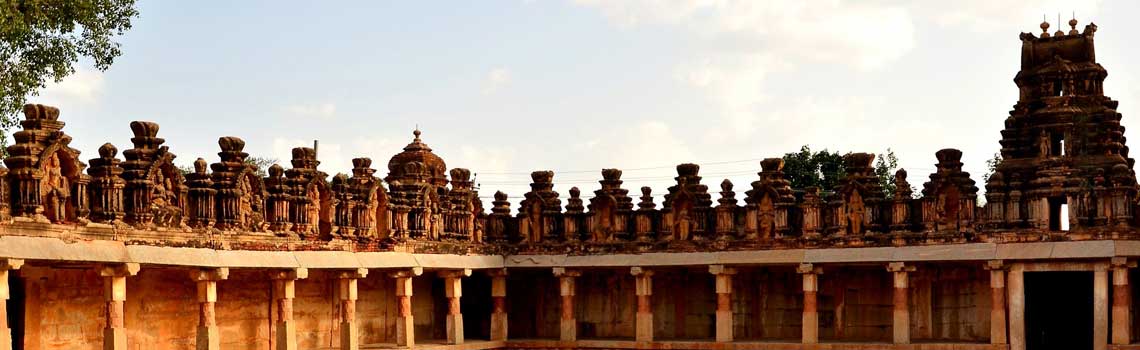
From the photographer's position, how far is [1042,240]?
30.6 m

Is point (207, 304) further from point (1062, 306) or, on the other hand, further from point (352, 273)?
point (1062, 306)

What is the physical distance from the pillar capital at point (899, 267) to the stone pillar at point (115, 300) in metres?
14.1

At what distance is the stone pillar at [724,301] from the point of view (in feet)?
111

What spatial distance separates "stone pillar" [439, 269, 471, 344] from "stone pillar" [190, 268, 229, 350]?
305 inches

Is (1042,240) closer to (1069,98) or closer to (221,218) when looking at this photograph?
(1069,98)

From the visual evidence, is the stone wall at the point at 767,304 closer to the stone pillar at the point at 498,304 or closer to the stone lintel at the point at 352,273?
the stone pillar at the point at 498,304

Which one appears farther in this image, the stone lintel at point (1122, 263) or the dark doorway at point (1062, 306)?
the dark doorway at point (1062, 306)

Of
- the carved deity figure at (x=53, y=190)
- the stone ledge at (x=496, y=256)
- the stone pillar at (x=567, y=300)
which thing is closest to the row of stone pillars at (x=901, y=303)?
the stone pillar at (x=567, y=300)

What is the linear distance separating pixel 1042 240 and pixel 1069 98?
3260mm

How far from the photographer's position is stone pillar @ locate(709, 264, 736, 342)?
34.0m

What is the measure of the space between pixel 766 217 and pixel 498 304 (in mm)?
6261

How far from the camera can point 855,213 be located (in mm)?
32812

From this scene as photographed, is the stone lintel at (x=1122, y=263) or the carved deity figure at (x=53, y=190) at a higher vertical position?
the carved deity figure at (x=53, y=190)

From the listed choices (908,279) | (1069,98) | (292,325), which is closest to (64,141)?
(292,325)
